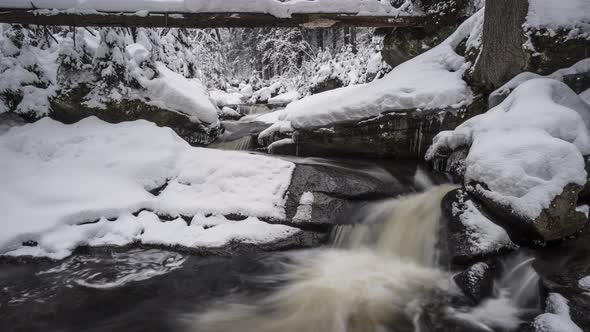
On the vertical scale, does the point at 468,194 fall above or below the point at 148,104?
below

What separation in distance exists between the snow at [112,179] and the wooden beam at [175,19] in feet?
7.15

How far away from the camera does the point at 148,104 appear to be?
7.64 meters

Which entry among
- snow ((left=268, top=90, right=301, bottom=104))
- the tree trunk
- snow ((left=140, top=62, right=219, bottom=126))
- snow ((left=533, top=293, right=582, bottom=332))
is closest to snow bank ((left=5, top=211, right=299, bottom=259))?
snow ((left=533, top=293, right=582, bottom=332))

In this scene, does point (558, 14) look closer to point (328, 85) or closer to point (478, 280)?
point (478, 280)

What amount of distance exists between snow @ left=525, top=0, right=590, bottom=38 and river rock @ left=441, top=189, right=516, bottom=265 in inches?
144

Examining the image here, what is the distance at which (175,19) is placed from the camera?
613 cm

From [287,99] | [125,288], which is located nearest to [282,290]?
[125,288]

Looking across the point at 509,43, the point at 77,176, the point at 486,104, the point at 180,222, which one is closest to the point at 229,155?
the point at 180,222

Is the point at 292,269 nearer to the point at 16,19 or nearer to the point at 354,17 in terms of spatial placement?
the point at 354,17

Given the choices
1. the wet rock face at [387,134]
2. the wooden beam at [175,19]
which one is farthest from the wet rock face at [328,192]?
the wooden beam at [175,19]

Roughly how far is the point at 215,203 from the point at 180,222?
0.65m

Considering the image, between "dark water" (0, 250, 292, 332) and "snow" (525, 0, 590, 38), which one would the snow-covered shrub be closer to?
"dark water" (0, 250, 292, 332)

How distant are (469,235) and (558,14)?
4608 mm

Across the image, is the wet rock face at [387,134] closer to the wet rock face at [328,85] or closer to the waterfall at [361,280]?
the waterfall at [361,280]
